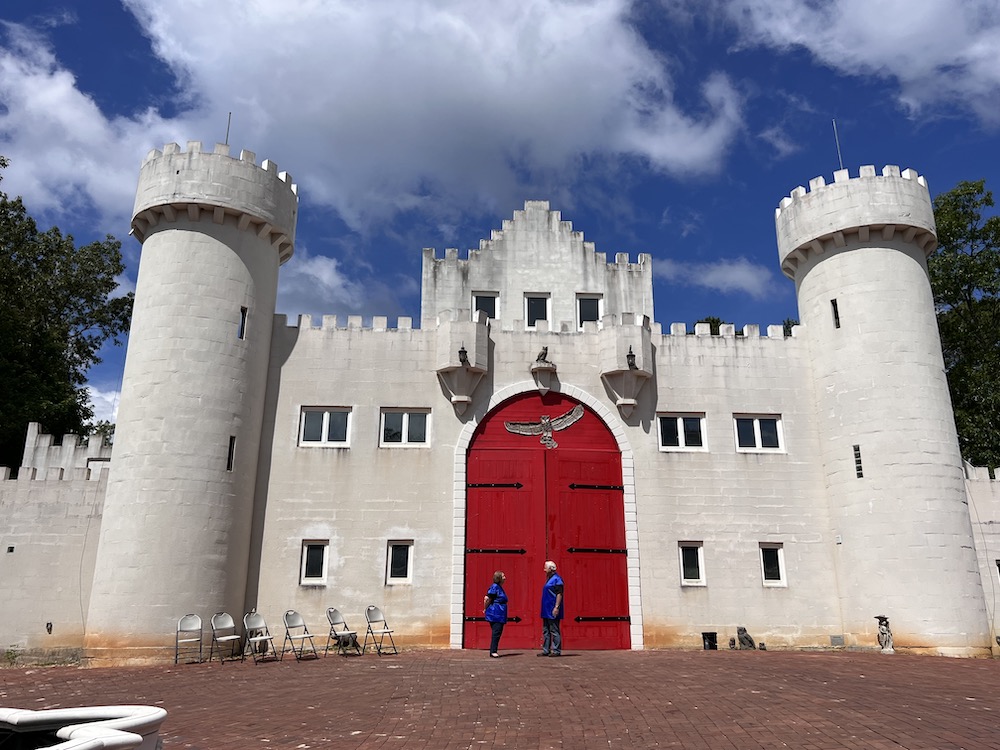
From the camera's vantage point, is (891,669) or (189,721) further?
(891,669)

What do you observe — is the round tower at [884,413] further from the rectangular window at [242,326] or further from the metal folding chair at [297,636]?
the rectangular window at [242,326]

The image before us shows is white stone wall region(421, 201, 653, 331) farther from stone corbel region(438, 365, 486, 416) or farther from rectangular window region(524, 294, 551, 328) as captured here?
stone corbel region(438, 365, 486, 416)

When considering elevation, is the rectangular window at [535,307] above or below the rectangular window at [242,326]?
above

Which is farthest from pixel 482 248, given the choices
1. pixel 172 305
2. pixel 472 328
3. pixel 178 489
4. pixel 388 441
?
pixel 178 489

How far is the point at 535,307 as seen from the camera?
1021 inches

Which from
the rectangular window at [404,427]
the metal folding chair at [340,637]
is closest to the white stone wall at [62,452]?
the rectangular window at [404,427]

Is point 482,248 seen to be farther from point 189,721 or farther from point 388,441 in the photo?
point 189,721

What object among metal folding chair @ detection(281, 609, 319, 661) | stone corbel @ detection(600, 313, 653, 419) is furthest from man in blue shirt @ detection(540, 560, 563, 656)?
stone corbel @ detection(600, 313, 653, 419)

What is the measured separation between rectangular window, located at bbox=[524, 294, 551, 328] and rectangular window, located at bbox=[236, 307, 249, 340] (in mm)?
9591

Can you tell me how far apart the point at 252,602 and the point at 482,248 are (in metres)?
14.1

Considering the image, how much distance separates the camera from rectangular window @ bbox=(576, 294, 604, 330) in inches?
1018

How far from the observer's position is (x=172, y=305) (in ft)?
63.4

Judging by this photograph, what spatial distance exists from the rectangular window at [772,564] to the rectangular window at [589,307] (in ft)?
31.5

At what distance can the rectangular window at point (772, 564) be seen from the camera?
1983 cm
